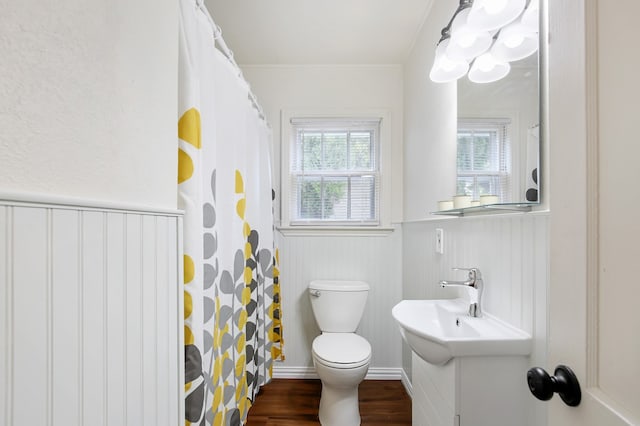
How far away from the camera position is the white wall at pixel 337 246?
204cm

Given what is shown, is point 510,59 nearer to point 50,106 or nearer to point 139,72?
point 139,72

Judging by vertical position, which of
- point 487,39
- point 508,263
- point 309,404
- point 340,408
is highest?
point 487,39

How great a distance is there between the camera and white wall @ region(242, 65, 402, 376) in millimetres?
2035

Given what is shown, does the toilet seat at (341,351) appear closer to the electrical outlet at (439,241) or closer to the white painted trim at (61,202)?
the electrical outlet at (439,241)

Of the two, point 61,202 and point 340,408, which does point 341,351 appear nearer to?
point 340,408

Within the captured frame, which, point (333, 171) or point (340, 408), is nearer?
point (340, 408)

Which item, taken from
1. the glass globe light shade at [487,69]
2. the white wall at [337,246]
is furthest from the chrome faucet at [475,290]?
the white wall at [337,246]

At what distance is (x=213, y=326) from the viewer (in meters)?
0.95

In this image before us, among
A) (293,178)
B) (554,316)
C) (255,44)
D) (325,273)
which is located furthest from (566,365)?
(255,44)

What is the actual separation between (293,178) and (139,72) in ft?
5.08

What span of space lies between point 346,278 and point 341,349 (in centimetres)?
57

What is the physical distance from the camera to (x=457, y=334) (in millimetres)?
1059

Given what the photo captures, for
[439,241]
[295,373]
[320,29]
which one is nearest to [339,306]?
[295,373]

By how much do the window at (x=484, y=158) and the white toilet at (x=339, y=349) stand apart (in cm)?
101
